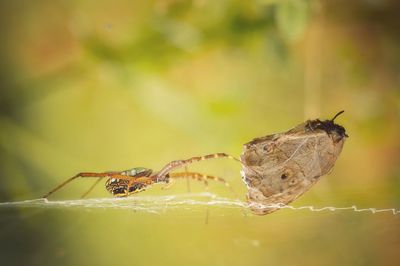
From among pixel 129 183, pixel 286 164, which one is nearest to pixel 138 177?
pixel 129 183

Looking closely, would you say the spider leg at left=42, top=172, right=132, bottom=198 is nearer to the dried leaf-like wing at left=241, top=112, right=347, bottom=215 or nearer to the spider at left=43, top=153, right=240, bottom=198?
the spider at left=43, top=153, right=240, bottom=198

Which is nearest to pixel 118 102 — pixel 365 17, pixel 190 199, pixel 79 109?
pixel 79 109

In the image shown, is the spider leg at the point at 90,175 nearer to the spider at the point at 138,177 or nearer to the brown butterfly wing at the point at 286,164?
the spider at the point at 138,177

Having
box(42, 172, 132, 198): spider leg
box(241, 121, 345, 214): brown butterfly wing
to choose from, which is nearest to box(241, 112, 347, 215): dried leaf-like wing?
box(241, 121, 345, 214): brown butterfly wing

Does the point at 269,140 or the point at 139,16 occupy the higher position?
the point at 139,16

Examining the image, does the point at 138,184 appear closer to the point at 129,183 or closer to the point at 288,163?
the point at 129,183

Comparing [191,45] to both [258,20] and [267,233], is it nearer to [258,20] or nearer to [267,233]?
[258,20]
